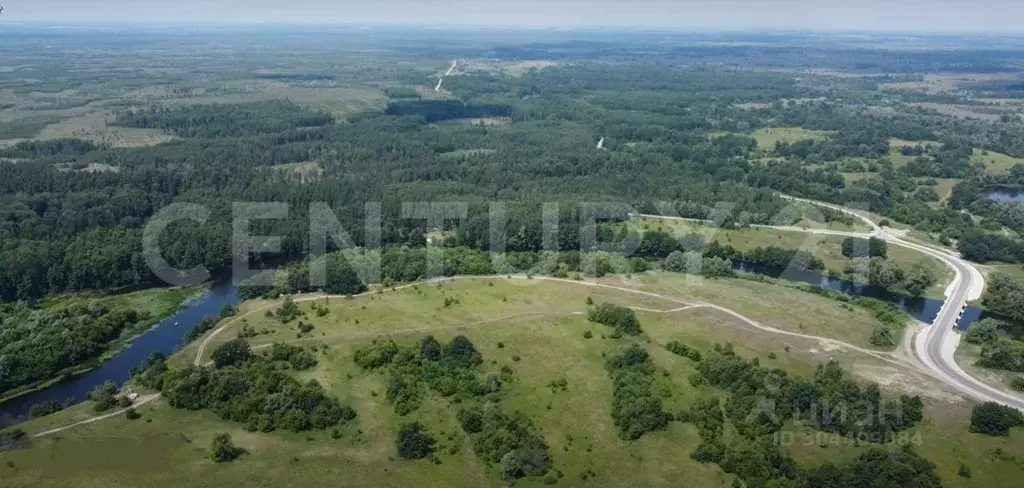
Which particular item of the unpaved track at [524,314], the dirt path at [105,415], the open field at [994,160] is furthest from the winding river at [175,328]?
the open field at [994,160]

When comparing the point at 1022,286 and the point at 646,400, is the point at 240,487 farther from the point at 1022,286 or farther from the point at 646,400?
the point at 1022,286

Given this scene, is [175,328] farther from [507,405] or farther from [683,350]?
[683,350]

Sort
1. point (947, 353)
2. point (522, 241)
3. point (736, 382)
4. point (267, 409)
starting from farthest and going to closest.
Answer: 1. point (522, 241)
2. point (947, 353)
3. point (736, 382)
4. point (267, 409)

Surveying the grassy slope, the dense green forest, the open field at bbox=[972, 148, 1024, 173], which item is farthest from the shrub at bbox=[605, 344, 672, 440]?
the open field at bbox=[972, 148, 1024, 173]

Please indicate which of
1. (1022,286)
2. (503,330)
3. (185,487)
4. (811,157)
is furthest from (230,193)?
(811,157)

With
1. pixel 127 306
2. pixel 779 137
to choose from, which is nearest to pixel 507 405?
pixel 127 306

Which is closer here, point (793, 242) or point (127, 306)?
point (127, 306)
